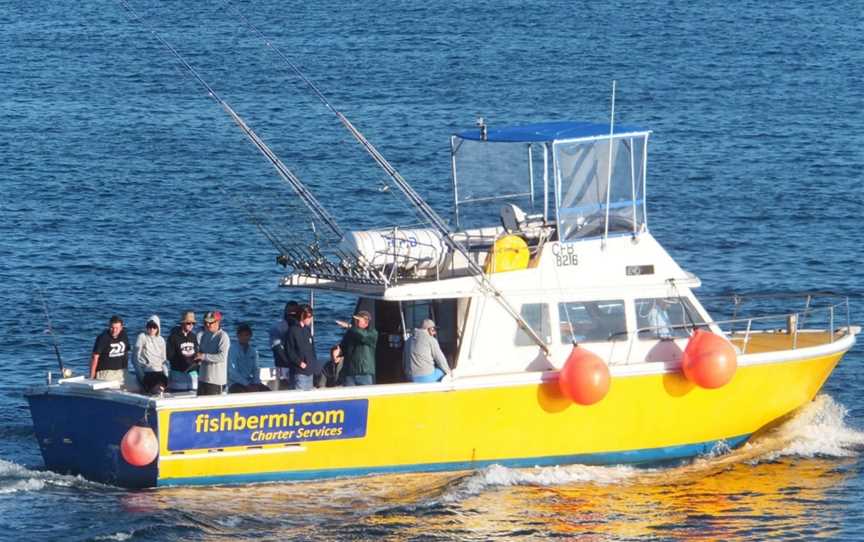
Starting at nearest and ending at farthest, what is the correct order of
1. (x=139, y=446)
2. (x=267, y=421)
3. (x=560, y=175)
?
(x=139, y=446), (x=267, y=421), (x=560, y=175)

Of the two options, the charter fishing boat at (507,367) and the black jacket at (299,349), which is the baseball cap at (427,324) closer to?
the charter fishing boat at (507,367)

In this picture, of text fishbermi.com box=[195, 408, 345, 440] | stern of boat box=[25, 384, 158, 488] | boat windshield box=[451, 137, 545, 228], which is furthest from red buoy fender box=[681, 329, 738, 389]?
stern of boat box=[25, 384, 158, 488]

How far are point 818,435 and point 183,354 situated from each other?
8.50m

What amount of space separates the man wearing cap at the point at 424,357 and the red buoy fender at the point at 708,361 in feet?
9.82

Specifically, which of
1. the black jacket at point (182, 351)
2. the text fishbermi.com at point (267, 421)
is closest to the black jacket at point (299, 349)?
the text fishbermi.com at point (267, 421)

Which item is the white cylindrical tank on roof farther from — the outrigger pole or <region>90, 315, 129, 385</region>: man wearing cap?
<region>90, 315, 129, 385</region>: man wearing cap

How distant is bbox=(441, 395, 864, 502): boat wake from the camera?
21.5 m

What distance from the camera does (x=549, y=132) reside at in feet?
72.5

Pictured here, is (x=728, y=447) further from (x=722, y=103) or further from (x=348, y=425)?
(x=722, y=103)

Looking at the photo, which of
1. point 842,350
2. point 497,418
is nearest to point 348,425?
point 497,418

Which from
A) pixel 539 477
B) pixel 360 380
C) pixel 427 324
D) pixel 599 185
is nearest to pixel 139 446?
pixel 360 380

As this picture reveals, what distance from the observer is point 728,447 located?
75.6 ft

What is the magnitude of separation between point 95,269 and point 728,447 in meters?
16.0

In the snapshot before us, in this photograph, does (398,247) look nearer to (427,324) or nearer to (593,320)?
(427,324)
